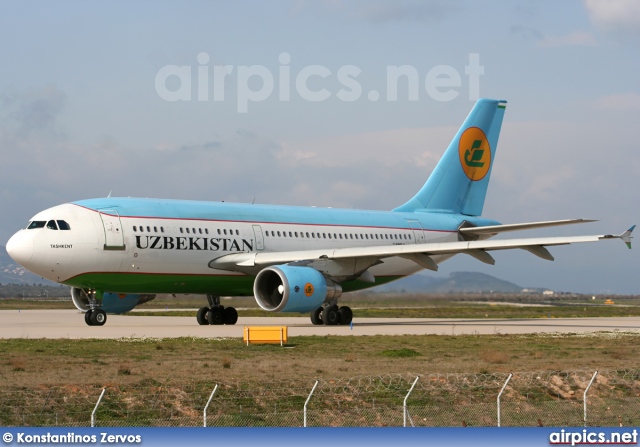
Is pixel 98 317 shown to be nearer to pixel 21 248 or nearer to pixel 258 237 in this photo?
pixel 21 248

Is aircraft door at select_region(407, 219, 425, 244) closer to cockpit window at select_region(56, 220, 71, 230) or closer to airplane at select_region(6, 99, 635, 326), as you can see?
airplane at select_region(6, 99, 635, 326)

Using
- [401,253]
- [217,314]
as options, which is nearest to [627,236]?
[401,253]

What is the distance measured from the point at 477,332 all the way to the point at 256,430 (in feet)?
76.9

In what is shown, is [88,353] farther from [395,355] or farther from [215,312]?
[215,312]

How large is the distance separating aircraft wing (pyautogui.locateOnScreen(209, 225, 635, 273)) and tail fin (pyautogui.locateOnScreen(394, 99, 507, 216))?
1002 centimetres

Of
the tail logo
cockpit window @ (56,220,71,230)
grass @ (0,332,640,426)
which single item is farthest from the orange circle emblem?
the tail logo

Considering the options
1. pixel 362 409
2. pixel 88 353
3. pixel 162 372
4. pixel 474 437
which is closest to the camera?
pixel 474 437

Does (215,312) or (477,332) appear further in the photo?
(215,312)

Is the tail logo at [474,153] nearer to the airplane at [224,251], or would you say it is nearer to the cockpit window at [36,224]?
Answer: the airplane at [224,251]

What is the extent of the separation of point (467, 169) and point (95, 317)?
20791 millimetres

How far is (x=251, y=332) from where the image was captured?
91.2ft

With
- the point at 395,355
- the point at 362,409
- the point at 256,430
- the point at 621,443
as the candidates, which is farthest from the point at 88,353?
the point at 621,443

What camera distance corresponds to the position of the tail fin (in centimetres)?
4756

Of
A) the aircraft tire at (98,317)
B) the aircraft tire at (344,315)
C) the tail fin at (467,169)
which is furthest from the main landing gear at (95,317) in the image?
the tail fin at (467,169)
